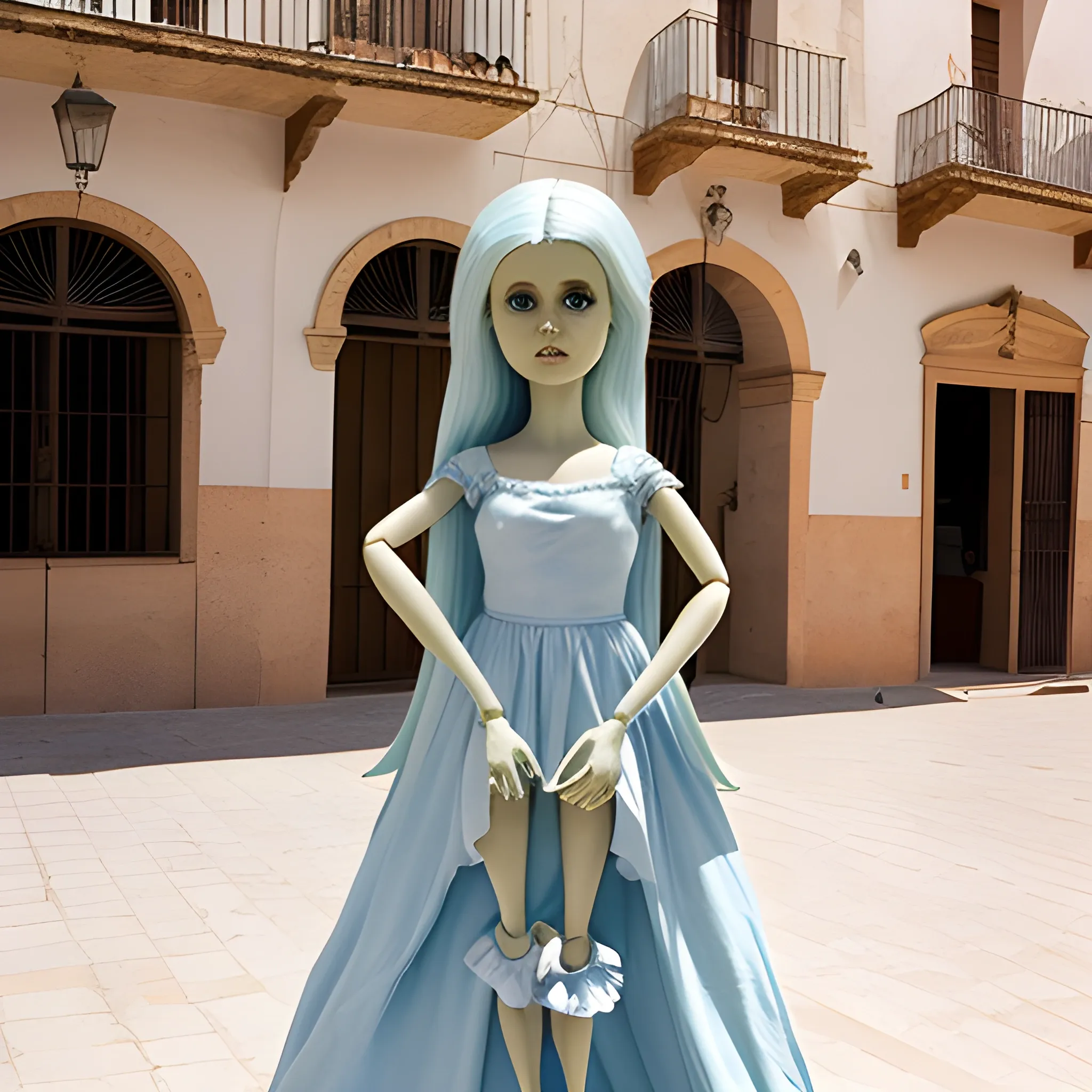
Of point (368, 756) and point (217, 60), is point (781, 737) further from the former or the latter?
point (217, 60)

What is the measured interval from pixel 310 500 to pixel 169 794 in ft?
10.5

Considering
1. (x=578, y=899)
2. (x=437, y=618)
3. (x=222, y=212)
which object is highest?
(x=222, y=212)

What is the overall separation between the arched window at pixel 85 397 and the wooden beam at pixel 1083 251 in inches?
350

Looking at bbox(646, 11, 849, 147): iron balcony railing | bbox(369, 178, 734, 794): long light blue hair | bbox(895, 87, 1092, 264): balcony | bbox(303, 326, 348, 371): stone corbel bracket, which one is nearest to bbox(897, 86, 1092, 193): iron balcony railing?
bbox(895, 87, 1092, 264): balcony

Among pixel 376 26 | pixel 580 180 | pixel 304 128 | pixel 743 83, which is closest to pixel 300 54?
pixel 304 128

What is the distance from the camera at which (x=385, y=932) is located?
243cm

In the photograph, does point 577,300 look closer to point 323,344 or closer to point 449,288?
point 323,344

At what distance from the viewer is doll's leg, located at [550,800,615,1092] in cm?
226

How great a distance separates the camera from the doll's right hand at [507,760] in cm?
222

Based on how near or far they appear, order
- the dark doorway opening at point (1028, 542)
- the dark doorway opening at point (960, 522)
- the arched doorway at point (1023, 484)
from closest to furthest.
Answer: the arched doorway at point (1023, 484), the dark doorway opening at point (1028, 542), the dark doorway opening at point (960, 522)

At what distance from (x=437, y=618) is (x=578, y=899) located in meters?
0.59

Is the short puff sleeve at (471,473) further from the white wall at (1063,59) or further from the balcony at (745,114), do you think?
the white wall at (1063,59)

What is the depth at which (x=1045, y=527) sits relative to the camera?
12461 millimetres

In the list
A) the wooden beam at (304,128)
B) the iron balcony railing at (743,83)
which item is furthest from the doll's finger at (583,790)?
the iron balcony railing at (743,83)
